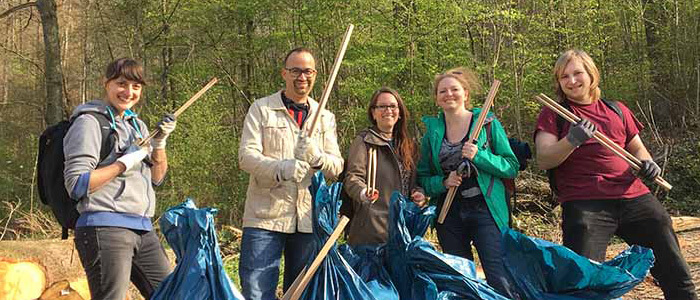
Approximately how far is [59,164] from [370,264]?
1.57 m

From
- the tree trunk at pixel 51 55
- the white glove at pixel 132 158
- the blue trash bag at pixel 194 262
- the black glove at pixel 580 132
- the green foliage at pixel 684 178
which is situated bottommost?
the green foliage at pixel 684 178

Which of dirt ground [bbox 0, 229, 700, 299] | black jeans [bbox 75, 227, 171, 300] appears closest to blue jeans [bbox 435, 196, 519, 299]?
black jeans [bbox 75, 227, 171, 300]

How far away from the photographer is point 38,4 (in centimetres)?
1451

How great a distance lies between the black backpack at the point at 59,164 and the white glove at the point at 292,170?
78cm

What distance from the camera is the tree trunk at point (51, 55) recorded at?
1435 cm

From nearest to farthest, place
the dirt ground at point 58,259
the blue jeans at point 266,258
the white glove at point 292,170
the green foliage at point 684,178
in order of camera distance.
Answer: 1. the white glove at point 292,170
2. the blue jeans at point 266,258
3. the dirt ground at point 58,259
4. the green foliage at point 684,178

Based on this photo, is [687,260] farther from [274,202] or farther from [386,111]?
[274,202]

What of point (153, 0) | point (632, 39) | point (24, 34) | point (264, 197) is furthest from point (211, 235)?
point (24, 34)

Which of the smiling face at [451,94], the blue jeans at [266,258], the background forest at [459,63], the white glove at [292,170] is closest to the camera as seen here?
the white glove at [292,170]

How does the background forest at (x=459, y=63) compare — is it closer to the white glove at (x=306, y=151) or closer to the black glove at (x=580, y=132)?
the black glove at (x=580, y=132)

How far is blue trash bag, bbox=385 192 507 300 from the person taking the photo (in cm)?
295

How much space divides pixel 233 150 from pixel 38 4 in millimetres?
6083

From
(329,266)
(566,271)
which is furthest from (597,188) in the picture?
(329,266)

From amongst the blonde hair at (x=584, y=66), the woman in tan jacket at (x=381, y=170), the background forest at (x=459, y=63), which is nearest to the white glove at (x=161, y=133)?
the woman in tan jacket at (x=381, y=170)
